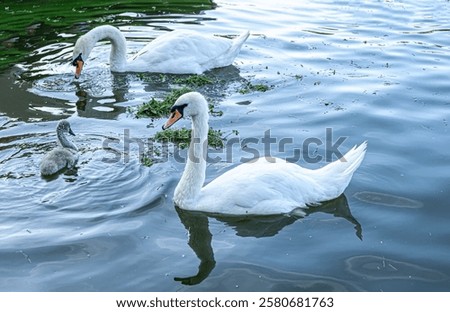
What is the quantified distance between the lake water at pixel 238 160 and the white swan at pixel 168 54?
26cm

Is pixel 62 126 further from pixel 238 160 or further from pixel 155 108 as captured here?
pixel 238 160

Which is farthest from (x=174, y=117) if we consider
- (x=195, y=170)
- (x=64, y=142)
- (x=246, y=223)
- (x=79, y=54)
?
(x=79, y=54)

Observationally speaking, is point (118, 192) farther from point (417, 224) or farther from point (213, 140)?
point (417, 224)

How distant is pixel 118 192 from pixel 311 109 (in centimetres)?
444

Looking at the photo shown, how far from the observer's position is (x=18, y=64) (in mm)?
15188

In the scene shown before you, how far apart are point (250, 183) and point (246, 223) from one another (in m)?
0.48

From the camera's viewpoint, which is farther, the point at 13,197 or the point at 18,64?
the point at 18,64

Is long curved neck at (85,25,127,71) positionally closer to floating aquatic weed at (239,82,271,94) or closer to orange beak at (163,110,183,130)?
floating aquatic weed at (239,82,271,94)

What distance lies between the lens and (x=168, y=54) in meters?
14.4

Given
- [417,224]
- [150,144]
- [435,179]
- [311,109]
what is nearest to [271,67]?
[311,109]

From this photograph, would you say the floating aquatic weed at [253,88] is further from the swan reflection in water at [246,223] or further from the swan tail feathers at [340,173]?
the swan reflection in water at [246,223]

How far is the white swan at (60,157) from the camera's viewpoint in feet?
32.1

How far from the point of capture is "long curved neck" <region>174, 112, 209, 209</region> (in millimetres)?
8930

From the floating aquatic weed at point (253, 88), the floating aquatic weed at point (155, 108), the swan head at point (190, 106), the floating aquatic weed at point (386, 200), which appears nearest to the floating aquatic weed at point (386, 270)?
the floating aquatic weed at point (386, 200)
